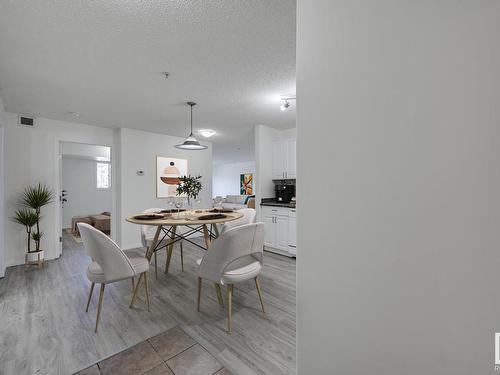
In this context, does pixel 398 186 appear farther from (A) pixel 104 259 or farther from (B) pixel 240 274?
(A) pixel 104 259

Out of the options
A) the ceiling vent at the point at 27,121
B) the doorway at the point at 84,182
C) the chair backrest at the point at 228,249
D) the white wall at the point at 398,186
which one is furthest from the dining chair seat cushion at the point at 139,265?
the doorway at the point at 84,182

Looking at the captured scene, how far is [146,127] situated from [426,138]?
15.3 ft

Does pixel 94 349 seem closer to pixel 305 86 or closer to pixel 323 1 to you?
pixel 305 86

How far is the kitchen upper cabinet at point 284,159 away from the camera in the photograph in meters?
4.26

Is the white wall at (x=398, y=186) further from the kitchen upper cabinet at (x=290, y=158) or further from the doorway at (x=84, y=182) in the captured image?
the doorway at (x=84, y=182)

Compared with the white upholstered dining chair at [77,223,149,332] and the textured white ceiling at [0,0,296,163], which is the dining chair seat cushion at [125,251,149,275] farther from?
the textured white ceiling at [0,0,296,163]

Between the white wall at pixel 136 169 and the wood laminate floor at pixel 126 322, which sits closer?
the wood laminate floor at pixel 126 322

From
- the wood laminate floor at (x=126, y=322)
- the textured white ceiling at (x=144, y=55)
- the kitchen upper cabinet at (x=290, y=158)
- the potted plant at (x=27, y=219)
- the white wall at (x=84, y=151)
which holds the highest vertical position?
the textured white ceiling at (x=144, y=55)

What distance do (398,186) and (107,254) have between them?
203 cm

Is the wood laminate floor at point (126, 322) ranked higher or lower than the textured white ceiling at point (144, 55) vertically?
lower

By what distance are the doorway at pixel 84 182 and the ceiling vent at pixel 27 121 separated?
8.72 ft

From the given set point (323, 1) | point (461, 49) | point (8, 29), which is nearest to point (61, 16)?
point (8, 29)

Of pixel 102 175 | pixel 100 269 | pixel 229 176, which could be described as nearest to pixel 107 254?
pixel 100 269

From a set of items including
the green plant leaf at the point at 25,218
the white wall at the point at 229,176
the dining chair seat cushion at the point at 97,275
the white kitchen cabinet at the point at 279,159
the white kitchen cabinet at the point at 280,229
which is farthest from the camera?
the white wall at the point at 229,176
